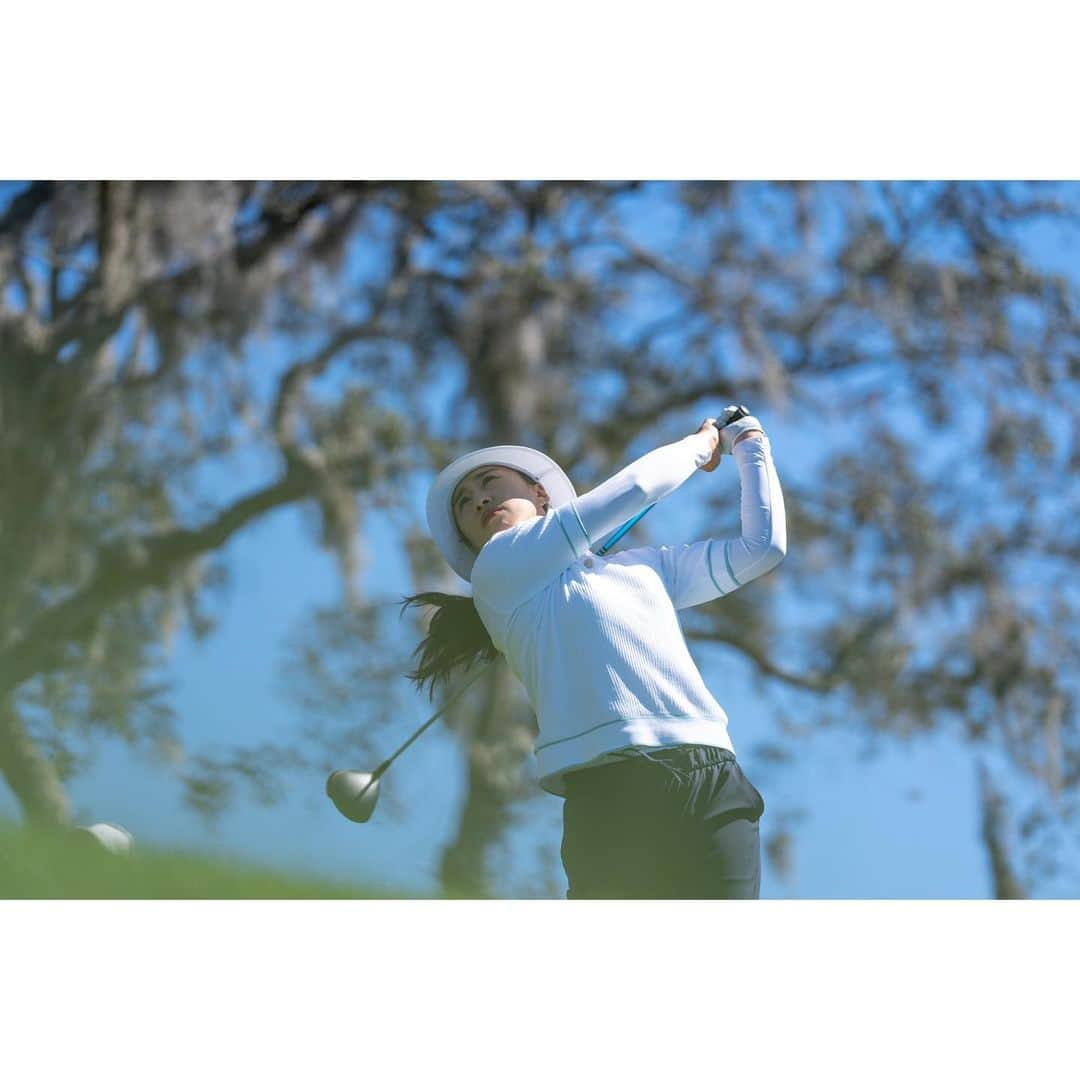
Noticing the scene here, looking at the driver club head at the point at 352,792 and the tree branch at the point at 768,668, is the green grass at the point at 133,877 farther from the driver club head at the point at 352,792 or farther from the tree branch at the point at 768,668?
the tree branch at the point at 768,668

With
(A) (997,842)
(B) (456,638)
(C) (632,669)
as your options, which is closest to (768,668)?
(A) (997,842)

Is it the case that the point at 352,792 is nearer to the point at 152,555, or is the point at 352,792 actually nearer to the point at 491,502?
the point at 491,502

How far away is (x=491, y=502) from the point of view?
1.99 m

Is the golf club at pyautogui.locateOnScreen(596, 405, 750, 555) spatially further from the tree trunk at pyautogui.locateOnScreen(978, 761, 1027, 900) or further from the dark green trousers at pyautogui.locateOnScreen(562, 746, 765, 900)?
the tree trunk at pyautogui.locateOnScreen(978, 761, 1027, 900)

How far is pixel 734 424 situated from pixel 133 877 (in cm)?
115

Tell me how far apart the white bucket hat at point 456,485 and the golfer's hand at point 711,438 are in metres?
0.23

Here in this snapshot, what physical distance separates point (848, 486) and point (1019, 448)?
0.37 m

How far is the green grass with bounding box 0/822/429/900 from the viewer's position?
204 centimetres

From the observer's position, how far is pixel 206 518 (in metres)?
2.81

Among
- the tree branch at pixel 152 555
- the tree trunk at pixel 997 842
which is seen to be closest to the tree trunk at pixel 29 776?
the tree branch at pixel 152 555

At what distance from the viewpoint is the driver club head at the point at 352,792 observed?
2078mm

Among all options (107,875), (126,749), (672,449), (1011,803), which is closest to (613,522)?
(672,449)

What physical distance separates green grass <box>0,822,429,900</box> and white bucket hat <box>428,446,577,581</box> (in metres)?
0.57

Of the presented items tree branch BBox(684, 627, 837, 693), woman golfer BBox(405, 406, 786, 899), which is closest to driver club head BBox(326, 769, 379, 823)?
woman golfer BBox(405, 406, 786, 899)
